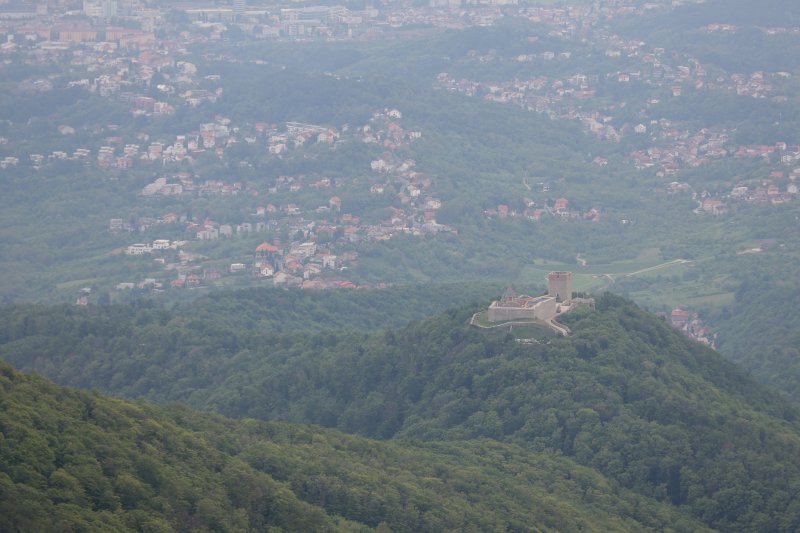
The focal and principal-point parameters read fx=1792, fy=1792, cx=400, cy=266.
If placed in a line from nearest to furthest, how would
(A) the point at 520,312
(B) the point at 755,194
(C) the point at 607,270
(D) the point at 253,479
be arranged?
(D) the point at 253,479, (A) the point at 520,312, (C) the point at 607,270, (B) the point at 755,194

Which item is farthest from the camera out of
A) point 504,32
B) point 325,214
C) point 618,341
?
point 504,32

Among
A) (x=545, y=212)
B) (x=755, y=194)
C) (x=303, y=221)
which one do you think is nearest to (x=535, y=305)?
(x=303, y=221)

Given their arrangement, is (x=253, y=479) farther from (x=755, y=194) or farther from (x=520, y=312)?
(x=755, y=194)

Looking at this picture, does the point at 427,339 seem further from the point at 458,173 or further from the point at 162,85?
the point at 162,85

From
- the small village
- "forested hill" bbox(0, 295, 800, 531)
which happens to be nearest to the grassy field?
the small village

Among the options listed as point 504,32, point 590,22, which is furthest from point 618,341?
point 590,22

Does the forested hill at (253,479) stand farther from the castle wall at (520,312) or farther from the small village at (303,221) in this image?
the small village at (303,221)
